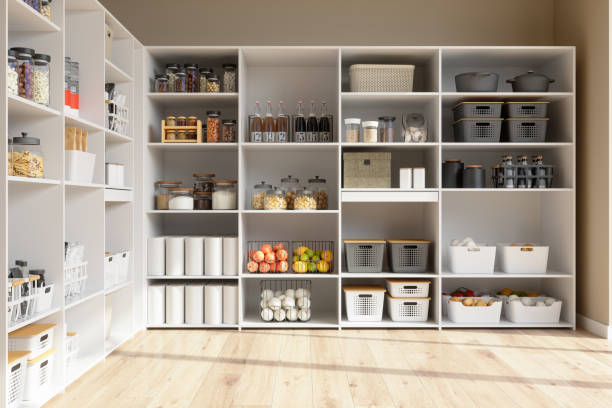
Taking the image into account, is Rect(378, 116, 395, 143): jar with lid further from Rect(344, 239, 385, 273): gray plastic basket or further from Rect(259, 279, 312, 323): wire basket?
Rect(259, 279, 312, 323): wire basket

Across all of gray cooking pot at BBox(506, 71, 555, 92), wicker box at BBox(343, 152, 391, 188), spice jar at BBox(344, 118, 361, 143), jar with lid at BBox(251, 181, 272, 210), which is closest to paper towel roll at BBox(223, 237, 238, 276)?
jar with lid at BBox(251, 181, 272, 210)

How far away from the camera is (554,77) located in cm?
450

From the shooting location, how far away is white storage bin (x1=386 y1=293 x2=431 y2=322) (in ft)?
13.8

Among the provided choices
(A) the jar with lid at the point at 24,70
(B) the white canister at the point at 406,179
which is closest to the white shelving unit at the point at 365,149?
(B) the white canister at the point at 406,179

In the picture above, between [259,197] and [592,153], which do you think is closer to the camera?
[592,153]

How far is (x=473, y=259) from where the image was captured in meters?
4.24

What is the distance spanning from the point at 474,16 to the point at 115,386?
4.00m

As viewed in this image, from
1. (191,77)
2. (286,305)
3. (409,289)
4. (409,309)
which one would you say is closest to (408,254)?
(409,289)

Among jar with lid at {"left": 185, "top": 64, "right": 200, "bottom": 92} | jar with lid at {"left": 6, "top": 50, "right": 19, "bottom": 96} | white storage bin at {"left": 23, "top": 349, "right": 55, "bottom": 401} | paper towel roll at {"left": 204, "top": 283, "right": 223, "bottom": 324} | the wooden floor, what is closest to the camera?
jar with lid at {"left": 6, "top": 50, "right": 19, "bottom": 96}

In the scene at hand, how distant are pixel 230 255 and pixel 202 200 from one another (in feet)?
1.62

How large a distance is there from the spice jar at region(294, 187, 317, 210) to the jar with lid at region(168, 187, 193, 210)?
828mm

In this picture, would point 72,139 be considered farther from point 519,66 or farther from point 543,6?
point 543,6

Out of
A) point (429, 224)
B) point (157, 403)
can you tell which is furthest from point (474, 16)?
point (157, 403)

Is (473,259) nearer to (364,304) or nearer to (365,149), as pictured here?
(364,304)
